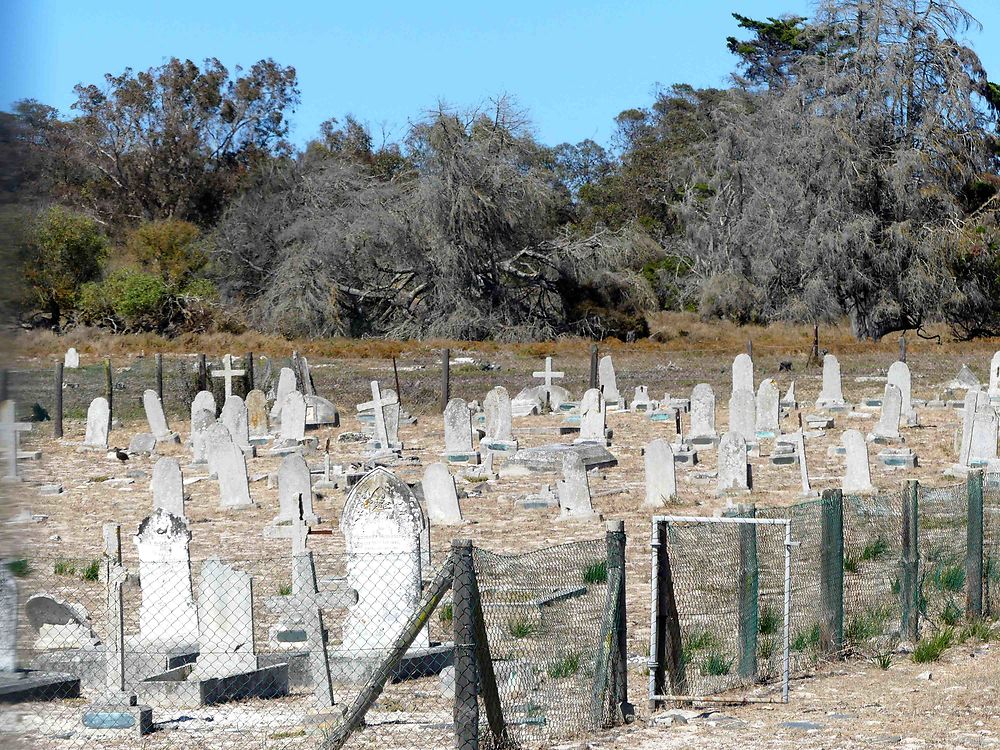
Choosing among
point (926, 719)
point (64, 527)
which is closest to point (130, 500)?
point (64, 527)

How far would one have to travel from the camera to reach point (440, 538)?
15.0m

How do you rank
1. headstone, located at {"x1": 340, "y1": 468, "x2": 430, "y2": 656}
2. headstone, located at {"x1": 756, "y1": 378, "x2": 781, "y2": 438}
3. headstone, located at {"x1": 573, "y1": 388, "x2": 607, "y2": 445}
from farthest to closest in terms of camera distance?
1. headstone, located at {"x1": 756, "y1": 378, "x2": 781, "y2": 438}
2. headstone, located at {"x1": 573, "y1": 388, "x2": 607, "y2": 445}
3. headstone, located at {"x1": 340, "y1": 468, "x2": 430, "y2": 656}

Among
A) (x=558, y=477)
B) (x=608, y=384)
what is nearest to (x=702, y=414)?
(x=558, y=477)

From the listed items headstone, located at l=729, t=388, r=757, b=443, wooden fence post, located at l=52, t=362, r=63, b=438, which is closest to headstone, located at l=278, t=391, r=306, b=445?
wooden fence post, located at l=52, t=362, r=63, b=438

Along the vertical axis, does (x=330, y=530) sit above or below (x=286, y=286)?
below

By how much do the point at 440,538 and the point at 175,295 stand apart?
38.1 meters

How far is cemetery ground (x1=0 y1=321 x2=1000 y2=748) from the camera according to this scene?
748 cm

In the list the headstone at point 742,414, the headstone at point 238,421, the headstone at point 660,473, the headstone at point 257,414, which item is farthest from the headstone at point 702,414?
the headstone at point 257,414

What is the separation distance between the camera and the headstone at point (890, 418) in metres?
21.5

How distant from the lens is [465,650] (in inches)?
262

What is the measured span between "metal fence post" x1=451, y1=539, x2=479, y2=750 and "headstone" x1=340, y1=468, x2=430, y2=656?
2.28m

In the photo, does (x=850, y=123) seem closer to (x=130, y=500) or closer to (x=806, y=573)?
(x=130, y=500)

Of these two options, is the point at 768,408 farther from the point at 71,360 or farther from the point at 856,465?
the point at 71,360

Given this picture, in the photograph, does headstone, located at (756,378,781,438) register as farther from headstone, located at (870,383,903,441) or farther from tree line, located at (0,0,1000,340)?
tree line, located at (0,0,1000,340)
